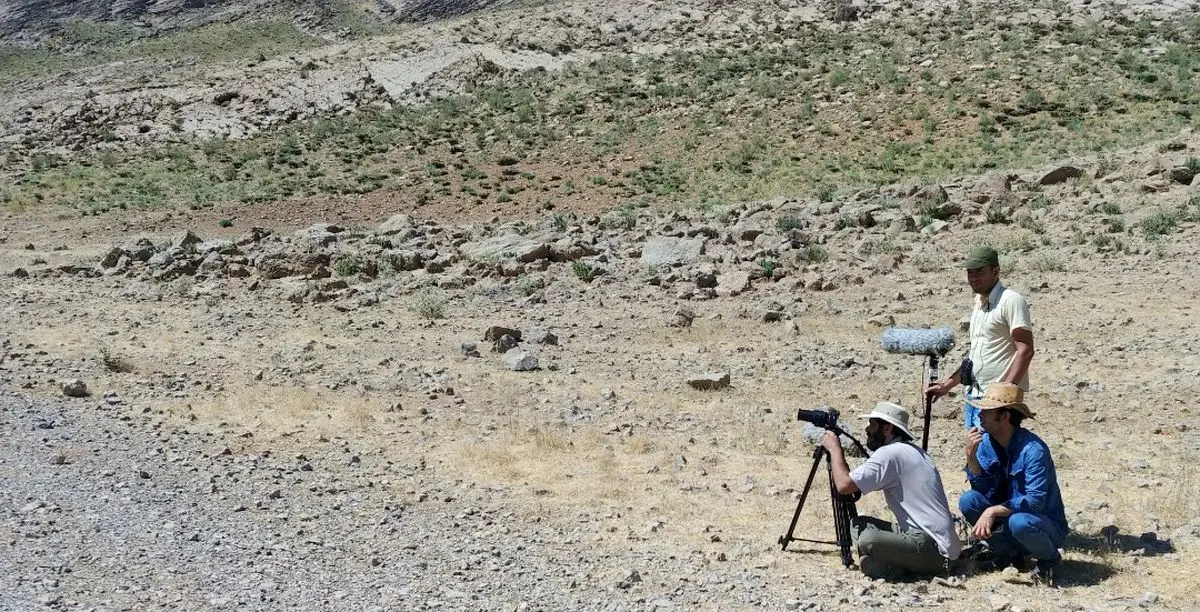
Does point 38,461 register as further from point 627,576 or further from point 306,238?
point 306,238

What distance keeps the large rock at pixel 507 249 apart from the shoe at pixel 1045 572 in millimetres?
10931

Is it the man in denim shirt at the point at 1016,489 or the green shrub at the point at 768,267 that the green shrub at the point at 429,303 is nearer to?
the green shrub at the point at 768,267

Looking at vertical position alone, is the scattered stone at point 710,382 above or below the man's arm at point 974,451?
below

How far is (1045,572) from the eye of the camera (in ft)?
16.8

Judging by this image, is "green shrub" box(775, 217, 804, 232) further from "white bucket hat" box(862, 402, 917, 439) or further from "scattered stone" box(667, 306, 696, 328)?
"white bucket hat" box(862, 402, 917, 439)

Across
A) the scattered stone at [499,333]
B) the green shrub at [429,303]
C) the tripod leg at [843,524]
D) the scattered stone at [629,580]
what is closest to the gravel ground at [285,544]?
the scattered stone at [629,580]

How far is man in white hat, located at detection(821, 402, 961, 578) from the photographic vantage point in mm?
5059

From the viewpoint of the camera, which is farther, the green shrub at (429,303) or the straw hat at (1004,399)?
the green shrub at (429,303)

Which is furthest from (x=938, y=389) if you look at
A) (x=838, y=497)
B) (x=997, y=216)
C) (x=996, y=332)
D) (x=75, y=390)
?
(x=997, y=216)

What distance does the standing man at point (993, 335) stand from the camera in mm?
5453

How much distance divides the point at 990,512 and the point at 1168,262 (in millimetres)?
8925

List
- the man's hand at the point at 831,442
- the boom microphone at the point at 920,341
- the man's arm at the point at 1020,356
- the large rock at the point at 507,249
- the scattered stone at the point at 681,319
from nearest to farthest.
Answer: the man's hand at the point at 831,442 → the man's arm at the point at 1020,356 → the boom microphone at the point at 920,341 → the scattered stone at the point at 681,319 → the large rock at the point at 507,249

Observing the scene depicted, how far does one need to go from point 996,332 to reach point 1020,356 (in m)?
0.22

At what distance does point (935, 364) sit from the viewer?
595cm
